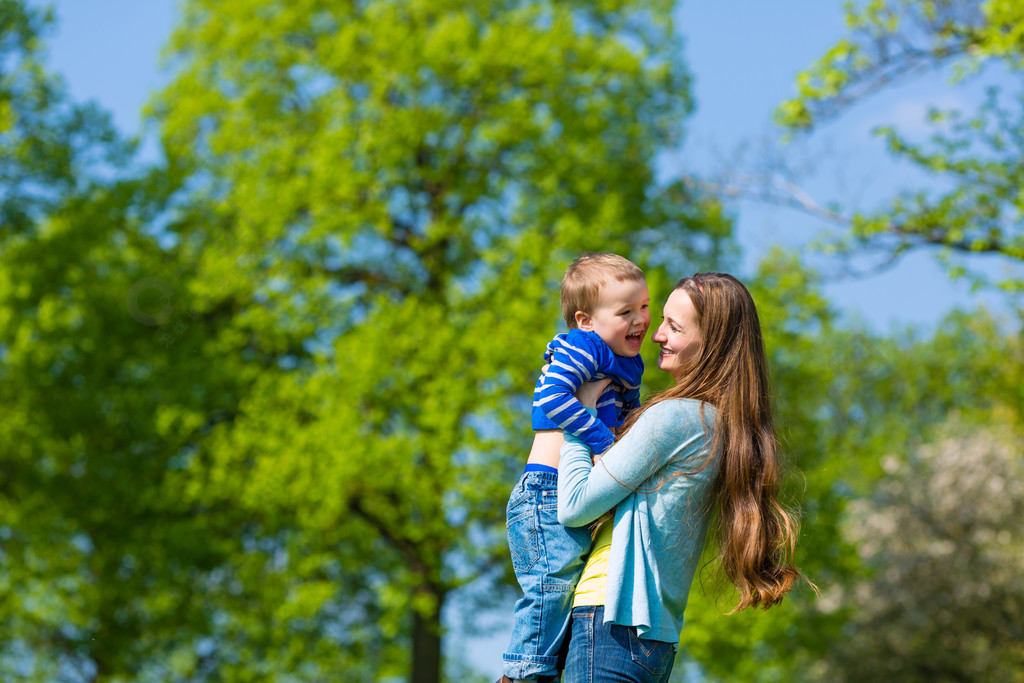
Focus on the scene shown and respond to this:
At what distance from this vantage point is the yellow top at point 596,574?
2.88 m

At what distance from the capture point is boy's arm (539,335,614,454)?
2979 millimetres

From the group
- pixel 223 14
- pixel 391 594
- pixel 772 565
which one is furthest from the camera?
pixel 223 14

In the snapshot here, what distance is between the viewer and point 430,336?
582 inches

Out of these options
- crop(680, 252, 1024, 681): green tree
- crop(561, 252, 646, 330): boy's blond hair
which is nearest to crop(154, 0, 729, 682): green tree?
crop(680, 252, 1024, 681): green tree

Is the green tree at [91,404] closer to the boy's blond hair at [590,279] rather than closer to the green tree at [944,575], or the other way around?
the green tree at [944,575]

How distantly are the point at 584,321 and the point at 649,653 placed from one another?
0.98m

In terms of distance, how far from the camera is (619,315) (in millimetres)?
3178

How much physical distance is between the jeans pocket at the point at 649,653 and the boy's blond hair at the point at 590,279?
936mm

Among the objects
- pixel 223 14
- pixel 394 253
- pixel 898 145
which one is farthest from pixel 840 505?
pixel 223 14

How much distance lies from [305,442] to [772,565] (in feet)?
39.4

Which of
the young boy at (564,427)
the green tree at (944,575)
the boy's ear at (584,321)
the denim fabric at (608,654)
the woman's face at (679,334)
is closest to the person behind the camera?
the denim fabric at (608,654)

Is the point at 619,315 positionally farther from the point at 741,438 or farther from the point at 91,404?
the point at 91,404

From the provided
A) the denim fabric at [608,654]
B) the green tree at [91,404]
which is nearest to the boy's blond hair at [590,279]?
the denim fabric at [608,654]

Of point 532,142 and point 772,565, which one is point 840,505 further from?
point 772,565
